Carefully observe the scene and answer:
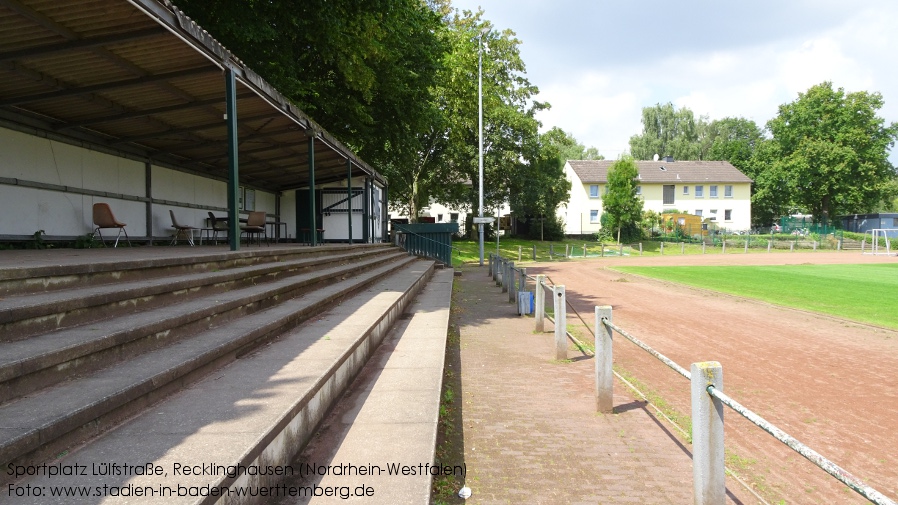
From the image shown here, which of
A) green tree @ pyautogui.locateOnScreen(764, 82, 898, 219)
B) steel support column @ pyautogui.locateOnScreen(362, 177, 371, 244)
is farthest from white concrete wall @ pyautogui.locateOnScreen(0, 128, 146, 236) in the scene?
green tree @ pyautogui.locateOnScreen(764, 82, 898, 219)

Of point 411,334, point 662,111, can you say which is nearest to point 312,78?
point 411,334

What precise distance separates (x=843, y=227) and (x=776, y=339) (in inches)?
2412

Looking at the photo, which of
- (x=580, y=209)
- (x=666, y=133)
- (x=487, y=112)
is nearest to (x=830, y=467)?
(x=487, y=112)

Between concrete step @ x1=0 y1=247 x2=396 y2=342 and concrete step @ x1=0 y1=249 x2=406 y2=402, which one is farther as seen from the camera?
concrete step @ x1=0 y1=247 x2=396 y2=342

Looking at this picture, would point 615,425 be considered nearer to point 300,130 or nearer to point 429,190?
point 300,130

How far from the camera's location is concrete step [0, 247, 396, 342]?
127 inches

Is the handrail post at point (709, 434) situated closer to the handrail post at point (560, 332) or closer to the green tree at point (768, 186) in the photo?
the handrail post at point (560, 332)

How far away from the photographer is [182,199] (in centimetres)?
1309

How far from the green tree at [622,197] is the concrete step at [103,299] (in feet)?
145

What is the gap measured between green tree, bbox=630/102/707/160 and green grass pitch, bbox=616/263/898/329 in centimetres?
4921

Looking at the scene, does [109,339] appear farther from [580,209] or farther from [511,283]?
[580,209]

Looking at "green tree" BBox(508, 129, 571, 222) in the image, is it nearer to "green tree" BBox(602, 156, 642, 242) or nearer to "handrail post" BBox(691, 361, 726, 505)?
"green tree" BBox(602, 156, 642, 242)

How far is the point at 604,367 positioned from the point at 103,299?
176 inches

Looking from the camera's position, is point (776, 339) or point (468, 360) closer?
point (468, 360)
